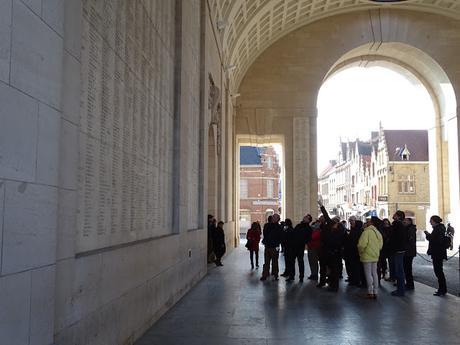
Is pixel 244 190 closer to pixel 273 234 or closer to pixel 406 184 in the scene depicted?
pixel 406 184

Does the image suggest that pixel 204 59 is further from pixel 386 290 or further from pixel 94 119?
pixel 94 119

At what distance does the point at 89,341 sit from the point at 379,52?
28232mm

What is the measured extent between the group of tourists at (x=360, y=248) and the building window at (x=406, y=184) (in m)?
47.3

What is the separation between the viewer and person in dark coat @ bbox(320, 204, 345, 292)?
1171 cm

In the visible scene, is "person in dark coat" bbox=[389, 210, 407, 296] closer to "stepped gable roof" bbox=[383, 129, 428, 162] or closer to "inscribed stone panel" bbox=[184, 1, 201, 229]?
"inscribed stone panel" bbox=[184, 1, 201, 229]

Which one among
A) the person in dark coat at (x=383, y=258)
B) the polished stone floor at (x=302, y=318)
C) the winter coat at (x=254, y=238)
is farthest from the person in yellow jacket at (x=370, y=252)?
the winter coat at (x=254, y=238)

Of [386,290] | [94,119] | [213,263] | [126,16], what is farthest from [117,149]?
[213,263]

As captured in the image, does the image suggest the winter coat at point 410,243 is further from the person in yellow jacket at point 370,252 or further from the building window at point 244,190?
the building window at point 244,190

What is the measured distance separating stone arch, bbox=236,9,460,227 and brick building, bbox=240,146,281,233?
111 ft

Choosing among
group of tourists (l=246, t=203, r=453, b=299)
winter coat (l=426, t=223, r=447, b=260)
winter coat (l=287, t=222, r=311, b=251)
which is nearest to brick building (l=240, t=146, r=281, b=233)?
group of tourists (l=246, t=203, r=453, b=299)

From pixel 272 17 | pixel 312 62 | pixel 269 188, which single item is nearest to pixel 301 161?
pixel 312 62

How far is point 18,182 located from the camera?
338 centimetres

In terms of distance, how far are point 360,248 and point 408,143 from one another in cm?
5780

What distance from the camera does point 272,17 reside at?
1009 inches
